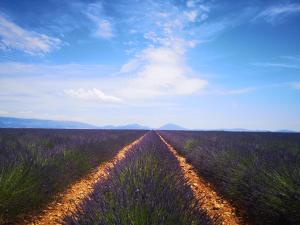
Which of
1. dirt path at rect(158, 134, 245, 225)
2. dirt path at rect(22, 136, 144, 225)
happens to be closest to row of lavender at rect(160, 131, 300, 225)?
dirt path at rect(158, 134, 245, 225)

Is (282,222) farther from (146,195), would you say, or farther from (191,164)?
(191,164)

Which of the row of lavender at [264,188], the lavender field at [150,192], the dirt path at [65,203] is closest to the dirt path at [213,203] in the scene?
the lavender field at [150,192]

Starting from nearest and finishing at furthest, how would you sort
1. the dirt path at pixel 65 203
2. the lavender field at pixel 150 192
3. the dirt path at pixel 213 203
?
the lavender field at pixel 150 192
the dirt path at pixel 65 203
the dirt path at pixel 213 203

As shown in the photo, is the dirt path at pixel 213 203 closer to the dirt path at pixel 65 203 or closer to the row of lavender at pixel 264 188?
the row of lavender at pixel 264 188

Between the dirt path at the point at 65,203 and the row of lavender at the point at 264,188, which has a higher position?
the row of lavender at the point at 264,188

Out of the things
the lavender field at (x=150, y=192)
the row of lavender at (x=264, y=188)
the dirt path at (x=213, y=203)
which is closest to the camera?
the lavender field at (x=150, y=192)

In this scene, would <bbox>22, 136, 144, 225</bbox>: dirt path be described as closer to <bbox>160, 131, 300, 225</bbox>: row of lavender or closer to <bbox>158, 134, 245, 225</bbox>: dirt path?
<bbox>158, 134, 245, 225</bbox>: dirt path

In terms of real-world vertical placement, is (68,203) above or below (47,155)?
below

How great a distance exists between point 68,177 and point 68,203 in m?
2.26

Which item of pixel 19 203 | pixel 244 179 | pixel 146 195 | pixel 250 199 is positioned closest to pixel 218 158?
pixel 244 179

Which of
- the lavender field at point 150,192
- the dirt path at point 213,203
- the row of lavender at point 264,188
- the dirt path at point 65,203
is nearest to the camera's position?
the lavender field at point 150,192

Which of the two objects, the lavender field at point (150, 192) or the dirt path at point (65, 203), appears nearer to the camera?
the lavender field at point (150, 192)

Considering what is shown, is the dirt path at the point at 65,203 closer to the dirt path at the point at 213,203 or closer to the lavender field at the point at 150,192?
the lavender field at the point at 150,192

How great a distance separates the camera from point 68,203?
22.1 feet
